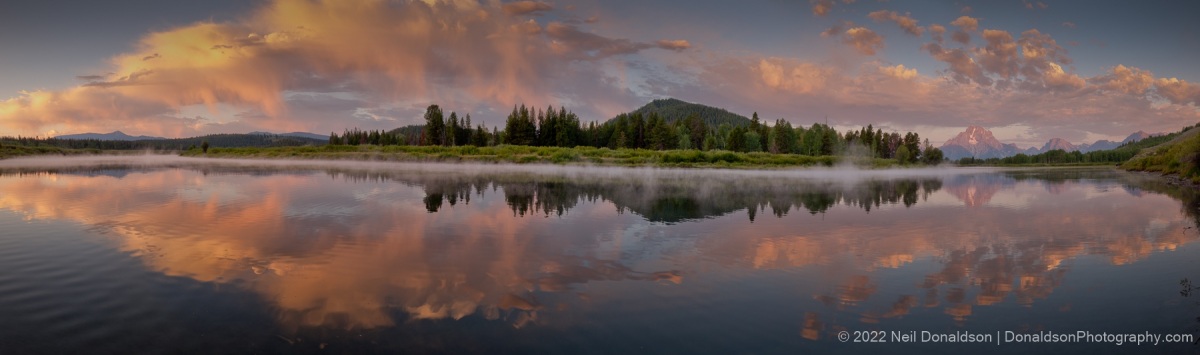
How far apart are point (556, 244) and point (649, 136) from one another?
108575 mm

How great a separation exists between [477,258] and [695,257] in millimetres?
4515

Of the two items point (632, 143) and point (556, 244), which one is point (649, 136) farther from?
point (556, 244)

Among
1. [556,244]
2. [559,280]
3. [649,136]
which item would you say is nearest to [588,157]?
[649,136]

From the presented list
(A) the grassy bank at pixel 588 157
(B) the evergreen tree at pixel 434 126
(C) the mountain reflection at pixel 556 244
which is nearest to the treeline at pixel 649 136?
(B) the evergreen tree at pixel 434 126

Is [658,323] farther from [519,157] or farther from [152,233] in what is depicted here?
[519,157]

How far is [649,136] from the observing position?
121 m

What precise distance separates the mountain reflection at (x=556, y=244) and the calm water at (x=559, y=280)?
0.25ft

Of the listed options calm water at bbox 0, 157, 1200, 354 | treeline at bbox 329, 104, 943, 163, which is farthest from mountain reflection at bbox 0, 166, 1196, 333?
treeline at bbox 329, 104, 943, 163

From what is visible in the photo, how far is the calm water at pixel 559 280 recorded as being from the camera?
7.00 metres

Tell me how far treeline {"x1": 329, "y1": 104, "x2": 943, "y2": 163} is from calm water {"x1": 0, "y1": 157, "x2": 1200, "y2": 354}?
322 feet

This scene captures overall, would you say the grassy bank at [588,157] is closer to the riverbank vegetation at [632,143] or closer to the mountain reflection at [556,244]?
the riverbank vegetation at [632,143]

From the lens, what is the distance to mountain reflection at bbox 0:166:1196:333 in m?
8.72

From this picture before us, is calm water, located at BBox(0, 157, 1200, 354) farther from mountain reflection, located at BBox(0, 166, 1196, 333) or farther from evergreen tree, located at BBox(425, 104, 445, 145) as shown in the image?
evergreen tree, located at BBox(425, 104, 445, 145)

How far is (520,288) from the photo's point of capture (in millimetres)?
9219
